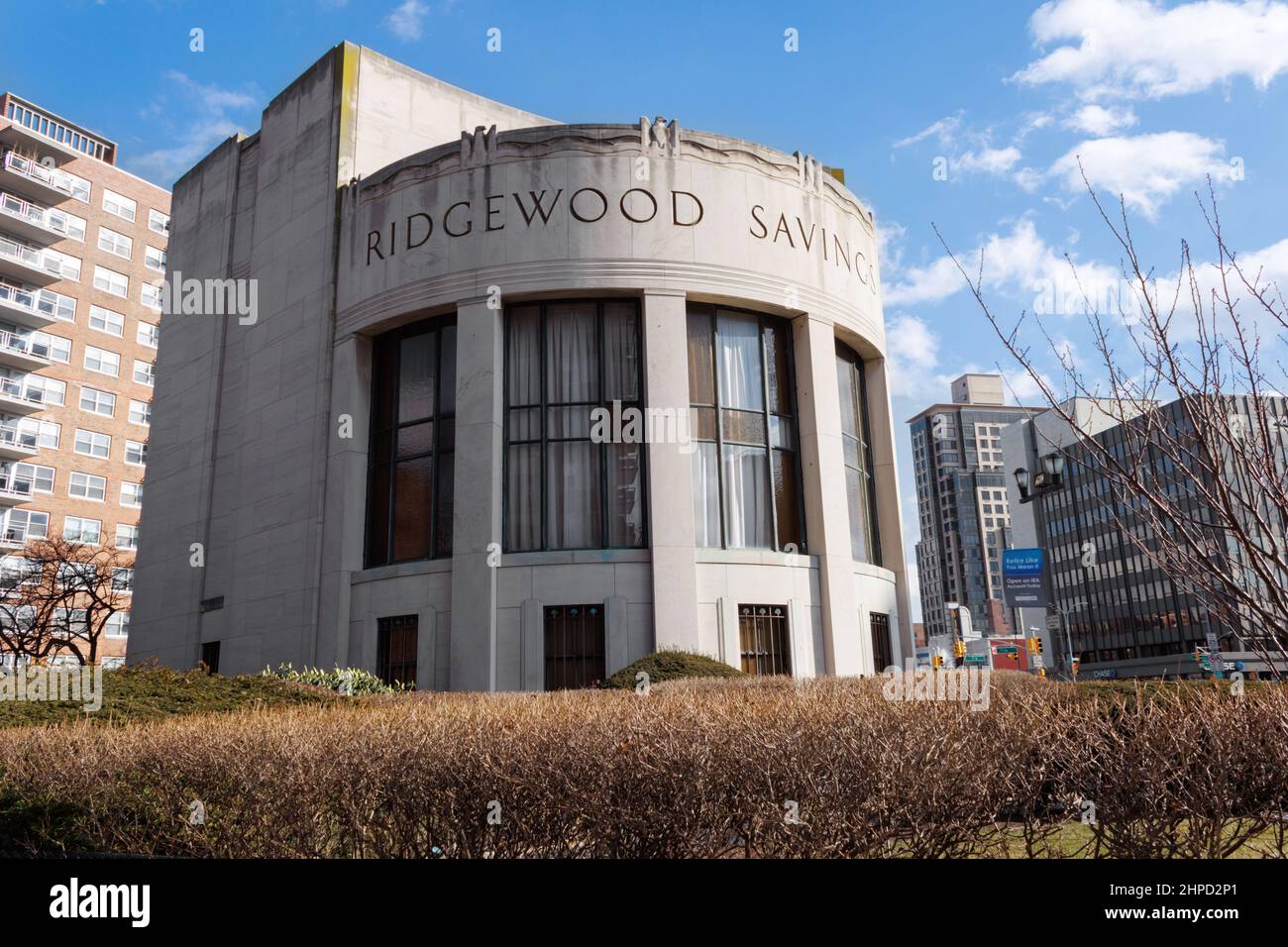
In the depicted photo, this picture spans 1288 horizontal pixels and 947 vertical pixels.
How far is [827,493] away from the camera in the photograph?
82.4ft

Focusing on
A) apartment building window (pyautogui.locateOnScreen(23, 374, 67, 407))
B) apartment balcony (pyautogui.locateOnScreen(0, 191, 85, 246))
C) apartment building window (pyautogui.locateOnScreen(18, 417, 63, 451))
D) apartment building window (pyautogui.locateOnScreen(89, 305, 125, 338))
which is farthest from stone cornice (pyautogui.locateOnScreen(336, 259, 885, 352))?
apartment building window (pyautogui.locateOnScreen(89, 305, 125, 338))

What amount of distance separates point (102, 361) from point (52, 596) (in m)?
34.2

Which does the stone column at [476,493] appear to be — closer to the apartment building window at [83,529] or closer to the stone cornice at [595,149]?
the stone cornice at [595,149]

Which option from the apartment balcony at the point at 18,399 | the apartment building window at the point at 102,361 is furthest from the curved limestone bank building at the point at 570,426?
the apartment building window at the point at 102,361

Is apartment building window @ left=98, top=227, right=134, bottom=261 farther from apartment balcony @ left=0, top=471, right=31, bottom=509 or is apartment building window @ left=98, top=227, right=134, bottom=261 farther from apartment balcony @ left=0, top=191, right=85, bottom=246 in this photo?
apartment balcony @ left=0, top=471, right=31, bottom=509

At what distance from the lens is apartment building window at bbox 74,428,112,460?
227ft

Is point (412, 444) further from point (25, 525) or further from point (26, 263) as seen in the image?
point (26, 263)

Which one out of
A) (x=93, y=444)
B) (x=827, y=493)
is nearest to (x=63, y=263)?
(x=93, y=444)
